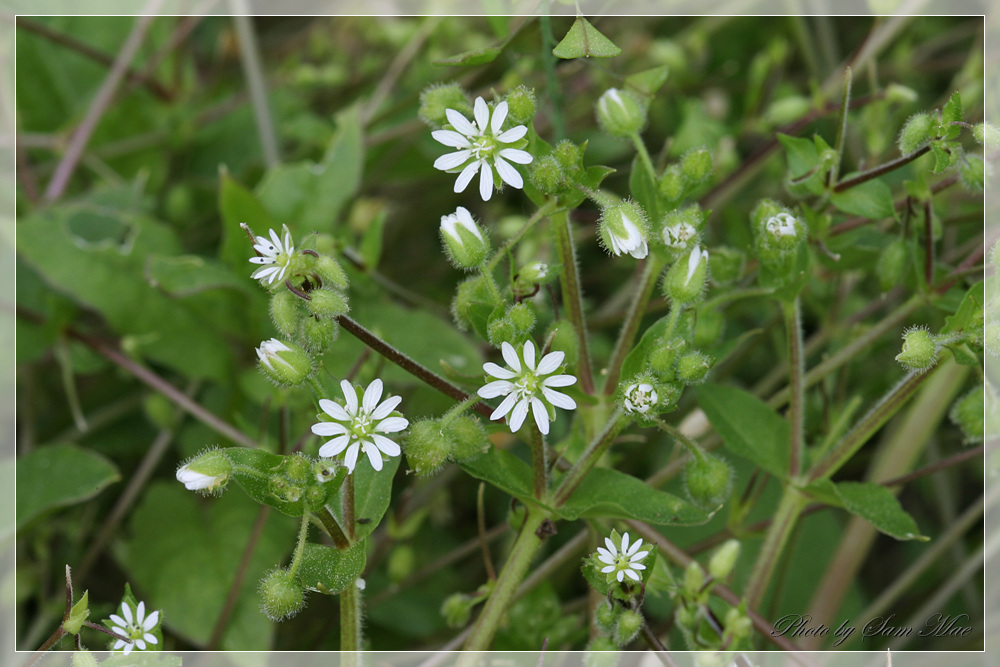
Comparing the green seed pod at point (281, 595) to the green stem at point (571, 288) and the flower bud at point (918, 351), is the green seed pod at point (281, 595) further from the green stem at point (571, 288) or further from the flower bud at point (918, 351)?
the flower bud at point (918, 351)

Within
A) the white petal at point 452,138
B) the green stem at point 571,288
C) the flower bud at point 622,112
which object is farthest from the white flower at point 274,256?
the flower bud at point 622,112

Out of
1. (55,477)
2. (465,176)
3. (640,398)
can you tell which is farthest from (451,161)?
(55,477)

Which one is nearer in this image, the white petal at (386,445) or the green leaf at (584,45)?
the white petal at (386,445)

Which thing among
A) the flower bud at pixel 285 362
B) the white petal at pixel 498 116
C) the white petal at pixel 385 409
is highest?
the white petal at pixel 498 116

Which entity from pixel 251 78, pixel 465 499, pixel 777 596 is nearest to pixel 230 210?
pixel 251 78

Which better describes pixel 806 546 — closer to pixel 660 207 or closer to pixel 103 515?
pixel 660 207

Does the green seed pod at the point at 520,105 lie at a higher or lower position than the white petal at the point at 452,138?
higher

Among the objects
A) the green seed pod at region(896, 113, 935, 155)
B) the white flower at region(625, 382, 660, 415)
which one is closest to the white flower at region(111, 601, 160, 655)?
the white flower at region(625, 382, 660, 415)
